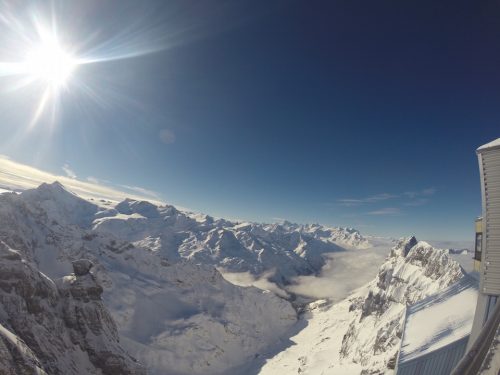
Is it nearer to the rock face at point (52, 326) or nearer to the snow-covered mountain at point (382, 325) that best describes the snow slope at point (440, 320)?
the snow-covered mountain at point (382, 325)

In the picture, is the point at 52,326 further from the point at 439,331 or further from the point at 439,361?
the point at 439,331

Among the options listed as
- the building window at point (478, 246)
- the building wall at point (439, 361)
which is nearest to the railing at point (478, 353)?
the building window at point (478, 246)

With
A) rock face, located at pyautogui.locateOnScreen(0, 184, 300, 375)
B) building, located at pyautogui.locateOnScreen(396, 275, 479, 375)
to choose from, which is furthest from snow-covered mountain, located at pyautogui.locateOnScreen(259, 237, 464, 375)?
rock face, located at pyautogui.locateOnScreen(0, 184, 300, 375)

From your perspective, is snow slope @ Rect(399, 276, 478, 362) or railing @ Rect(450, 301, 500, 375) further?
snow slope @ Rect(399, 276, 478, 362)

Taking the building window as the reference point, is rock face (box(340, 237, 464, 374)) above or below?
below

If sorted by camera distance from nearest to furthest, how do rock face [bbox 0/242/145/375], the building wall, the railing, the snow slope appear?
the railing, rock face [bbox 0/242/145/375], the building wall, the snow slope

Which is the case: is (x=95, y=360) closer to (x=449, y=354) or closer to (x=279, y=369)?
(x=449, y=354)

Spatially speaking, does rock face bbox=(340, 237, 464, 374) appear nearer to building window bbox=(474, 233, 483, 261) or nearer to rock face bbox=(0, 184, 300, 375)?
building window bbox=(474, 233, 483, 261)

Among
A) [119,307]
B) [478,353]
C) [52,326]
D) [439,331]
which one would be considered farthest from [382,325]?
[119,307]
